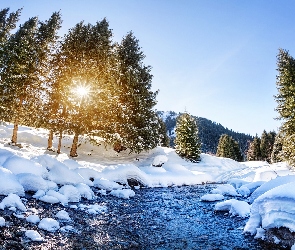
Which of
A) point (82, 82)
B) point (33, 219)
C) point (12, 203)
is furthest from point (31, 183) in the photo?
point (82, 82)

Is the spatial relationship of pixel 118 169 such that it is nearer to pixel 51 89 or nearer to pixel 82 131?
pixel 82 131

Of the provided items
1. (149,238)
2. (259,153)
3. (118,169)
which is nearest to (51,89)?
(118,169)

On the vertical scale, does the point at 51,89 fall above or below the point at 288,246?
above

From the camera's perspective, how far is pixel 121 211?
1036 cm

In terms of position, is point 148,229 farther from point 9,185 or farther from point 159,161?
point 159,161

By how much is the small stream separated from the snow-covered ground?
518mm

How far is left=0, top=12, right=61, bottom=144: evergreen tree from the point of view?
22.9 m

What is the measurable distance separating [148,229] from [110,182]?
7208mm

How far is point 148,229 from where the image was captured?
27.3 ft

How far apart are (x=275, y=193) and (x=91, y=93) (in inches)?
714

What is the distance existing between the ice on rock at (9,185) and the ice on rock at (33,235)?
12.5ft

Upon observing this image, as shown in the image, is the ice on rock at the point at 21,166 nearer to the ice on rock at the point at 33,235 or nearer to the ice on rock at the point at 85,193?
the ice on rock at the point at 85,193

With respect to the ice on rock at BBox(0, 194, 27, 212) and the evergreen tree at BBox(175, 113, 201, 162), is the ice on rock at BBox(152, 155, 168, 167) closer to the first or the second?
the evergreen tree at BBox(175, 113, 201, 162)

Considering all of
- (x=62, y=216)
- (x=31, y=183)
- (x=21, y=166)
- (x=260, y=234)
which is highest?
(x=21, y=166)
